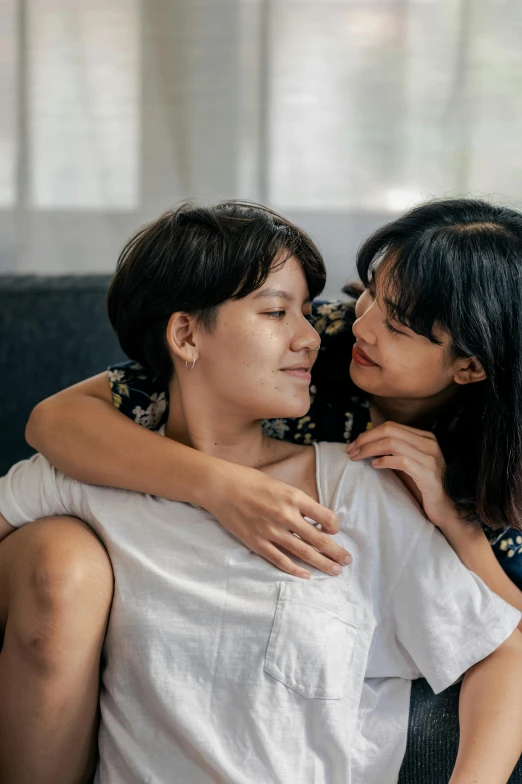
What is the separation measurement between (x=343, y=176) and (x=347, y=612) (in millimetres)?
1252

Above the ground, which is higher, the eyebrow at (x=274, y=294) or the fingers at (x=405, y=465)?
the eyebrow at (x=274, y=294)

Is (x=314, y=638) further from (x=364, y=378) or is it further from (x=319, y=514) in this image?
(x=364, y=378)

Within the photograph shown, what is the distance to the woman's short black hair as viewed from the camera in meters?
1.17

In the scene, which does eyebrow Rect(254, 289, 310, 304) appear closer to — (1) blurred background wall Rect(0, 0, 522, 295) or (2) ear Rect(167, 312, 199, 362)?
(2) ear Rect(167, 312, 199, 362)

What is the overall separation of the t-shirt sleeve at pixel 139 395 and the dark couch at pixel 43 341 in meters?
0.40

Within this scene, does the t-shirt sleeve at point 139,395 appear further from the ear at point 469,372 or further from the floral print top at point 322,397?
the ear at point 469,372

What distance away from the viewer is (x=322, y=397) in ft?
4.45

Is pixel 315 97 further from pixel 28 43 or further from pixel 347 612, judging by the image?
pixel 347 612

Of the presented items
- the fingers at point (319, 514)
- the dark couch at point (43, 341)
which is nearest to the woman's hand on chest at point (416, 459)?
the fingers at point (319, 514)

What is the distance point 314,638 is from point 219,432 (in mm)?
333

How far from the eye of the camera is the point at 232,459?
4.11 feet

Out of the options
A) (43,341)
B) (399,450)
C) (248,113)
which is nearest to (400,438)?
(399,450)

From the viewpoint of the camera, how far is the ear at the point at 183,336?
121cm

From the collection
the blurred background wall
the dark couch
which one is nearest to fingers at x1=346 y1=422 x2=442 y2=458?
the dark couch
